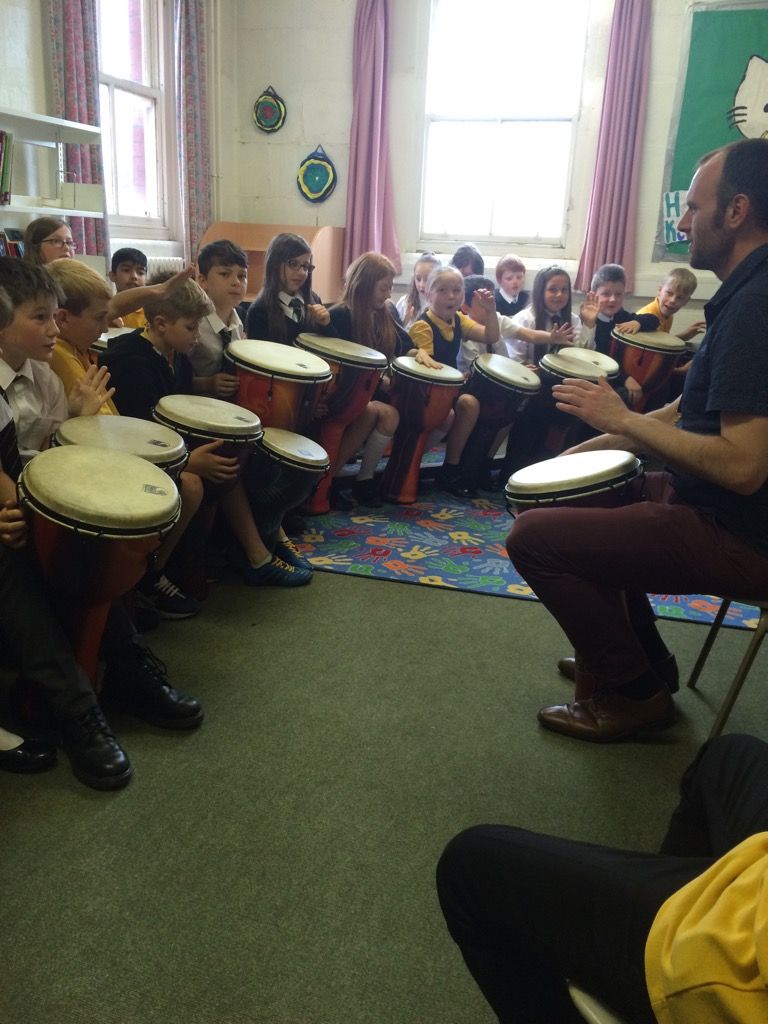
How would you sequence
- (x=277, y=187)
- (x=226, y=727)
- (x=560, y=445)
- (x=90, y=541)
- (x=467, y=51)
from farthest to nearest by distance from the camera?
(x=277, y=187)
(x=467, y=51)
(x=560, y=445)
(x=226, y=727)
(x=90, y=541)

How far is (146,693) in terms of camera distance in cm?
195

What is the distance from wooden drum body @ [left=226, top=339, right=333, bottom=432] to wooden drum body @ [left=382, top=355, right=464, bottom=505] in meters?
0.81

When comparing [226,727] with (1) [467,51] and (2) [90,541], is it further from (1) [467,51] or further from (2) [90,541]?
(1) [467,51]

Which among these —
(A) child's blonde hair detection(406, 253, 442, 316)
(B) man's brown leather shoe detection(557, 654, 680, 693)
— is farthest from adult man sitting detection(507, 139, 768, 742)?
(A) child's blonde hair detection(406, 253, 442, 316)

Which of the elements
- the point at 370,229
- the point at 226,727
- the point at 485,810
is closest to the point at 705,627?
the point at 485,810

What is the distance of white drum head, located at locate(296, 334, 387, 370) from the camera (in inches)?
127

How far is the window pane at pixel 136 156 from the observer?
17.3ft

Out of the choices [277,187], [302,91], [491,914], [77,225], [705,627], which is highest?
[302,91]

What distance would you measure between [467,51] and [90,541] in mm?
5500

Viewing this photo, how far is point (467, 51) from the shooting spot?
5.75 m

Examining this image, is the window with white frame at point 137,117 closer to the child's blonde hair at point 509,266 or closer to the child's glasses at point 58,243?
the child's glasses at point 58,243

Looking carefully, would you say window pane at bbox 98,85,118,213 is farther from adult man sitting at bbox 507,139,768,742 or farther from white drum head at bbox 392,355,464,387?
adult man sitting at bbox 507,139,768,742

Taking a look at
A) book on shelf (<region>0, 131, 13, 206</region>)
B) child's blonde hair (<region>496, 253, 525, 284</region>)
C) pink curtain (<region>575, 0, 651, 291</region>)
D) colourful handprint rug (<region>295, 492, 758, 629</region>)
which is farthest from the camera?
pink curtain (<region>575, 0, 651, 291</region>)

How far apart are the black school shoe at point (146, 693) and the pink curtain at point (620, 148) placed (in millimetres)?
4691
